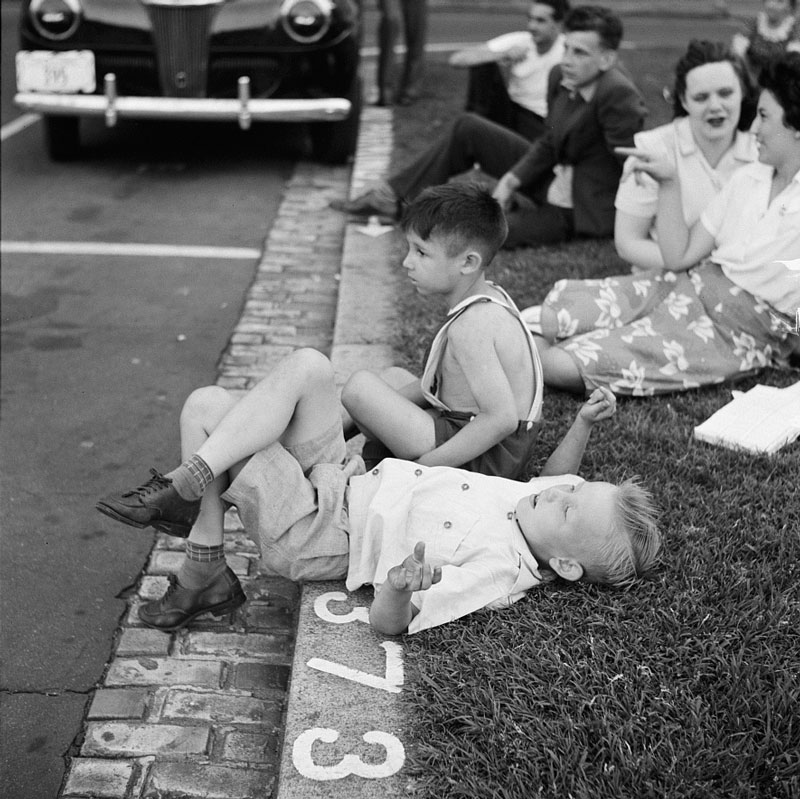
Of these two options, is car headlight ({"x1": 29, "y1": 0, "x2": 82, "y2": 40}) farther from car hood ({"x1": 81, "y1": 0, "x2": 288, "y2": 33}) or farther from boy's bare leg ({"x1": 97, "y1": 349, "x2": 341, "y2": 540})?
boy's bare leg ({"x1": 97, "y1": 349, "x2": 341, "y2": 540})

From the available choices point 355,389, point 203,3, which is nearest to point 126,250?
point 203,3

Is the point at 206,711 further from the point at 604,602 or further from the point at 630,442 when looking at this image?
the point at 630,442

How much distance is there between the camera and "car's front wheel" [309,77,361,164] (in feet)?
26.1

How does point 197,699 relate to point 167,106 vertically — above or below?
above

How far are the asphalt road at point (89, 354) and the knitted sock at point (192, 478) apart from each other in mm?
519

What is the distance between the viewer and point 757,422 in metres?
3.93

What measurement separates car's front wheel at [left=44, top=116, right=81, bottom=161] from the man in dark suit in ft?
8.00

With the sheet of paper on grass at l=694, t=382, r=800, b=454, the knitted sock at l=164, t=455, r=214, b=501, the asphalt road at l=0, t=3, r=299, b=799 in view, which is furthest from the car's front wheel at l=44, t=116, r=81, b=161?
the knitted sock at l=164, t=455, r=214, b=501

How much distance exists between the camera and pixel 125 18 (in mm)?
7191

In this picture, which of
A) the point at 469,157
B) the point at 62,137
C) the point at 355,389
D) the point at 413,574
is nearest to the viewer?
the point at 413,574

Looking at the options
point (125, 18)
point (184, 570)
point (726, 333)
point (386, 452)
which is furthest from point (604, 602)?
point (125, 18)

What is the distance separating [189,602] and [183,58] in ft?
16.1

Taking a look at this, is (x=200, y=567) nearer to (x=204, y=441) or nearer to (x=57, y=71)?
(x=204, y=441)

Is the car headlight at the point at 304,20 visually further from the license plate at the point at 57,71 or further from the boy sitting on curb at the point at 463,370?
the boy sitting on curb at the point at 463,370
